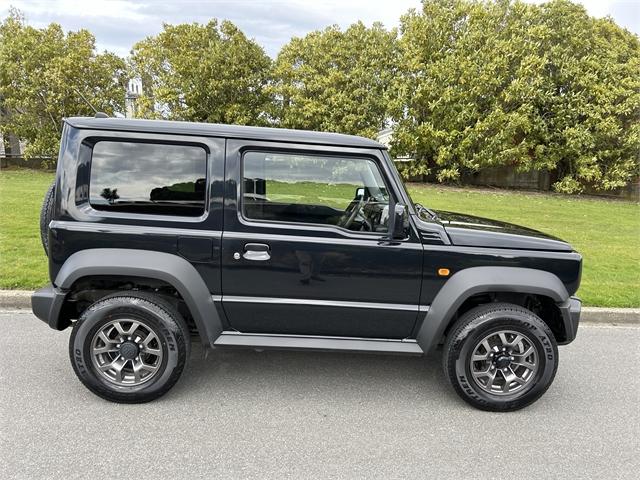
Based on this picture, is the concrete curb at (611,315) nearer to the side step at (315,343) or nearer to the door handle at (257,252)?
the side step at (315,343)

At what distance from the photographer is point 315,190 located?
303 centimetres

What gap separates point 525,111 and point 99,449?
17168 millimetres

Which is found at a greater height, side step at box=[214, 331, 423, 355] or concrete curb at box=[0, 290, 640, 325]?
side step at box=[214, 331, 423, 355]

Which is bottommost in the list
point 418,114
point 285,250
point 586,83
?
Result: point 285,250

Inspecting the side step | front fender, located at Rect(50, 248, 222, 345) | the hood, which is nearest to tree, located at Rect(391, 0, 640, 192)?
the hood

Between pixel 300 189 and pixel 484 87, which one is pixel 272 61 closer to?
pixel 484 87

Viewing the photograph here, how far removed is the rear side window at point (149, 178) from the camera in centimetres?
289

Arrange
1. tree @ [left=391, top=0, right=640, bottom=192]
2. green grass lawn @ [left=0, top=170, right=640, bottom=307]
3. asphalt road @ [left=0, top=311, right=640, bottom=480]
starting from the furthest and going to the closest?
tree @ [left=391, top=0, right=640, bottom=192] < green grass lawn @ [left=0, top=170, right=640, bottom=307] < asphalt road @ [left=0, top=311, right=640, bottom=480]

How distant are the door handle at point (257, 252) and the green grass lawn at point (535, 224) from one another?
548 mm

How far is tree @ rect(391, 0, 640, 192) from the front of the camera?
631 inches

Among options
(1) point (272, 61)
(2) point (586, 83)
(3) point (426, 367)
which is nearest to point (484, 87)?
Answer: (2) point (586, 83)

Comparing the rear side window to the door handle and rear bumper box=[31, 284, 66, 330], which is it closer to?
the door handle

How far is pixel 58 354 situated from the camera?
3547mm

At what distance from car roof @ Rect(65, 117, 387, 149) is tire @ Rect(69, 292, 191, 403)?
43.5 inches
